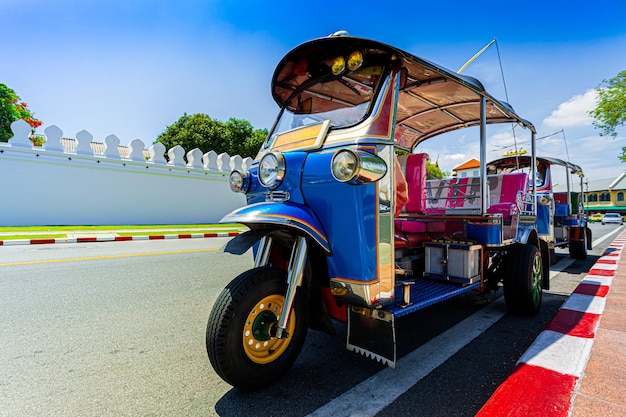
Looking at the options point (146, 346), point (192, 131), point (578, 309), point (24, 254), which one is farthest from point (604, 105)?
point (192, 131)

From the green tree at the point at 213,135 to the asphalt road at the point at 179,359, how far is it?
89.3 ft

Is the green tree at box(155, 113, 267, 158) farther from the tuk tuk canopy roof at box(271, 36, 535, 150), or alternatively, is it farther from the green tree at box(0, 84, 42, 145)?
the tuk tuk canopy roof at box(271, 36, 535, 150)

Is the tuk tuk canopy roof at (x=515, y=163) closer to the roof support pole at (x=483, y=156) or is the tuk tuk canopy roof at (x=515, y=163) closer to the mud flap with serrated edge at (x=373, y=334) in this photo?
the roof support pole at (x=483, y=156)

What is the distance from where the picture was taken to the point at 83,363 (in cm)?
256

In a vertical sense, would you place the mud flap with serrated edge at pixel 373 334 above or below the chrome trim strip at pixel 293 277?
below

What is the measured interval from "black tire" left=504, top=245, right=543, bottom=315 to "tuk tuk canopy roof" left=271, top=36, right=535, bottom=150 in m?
1.65

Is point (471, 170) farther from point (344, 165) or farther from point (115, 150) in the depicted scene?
point (115, 150)

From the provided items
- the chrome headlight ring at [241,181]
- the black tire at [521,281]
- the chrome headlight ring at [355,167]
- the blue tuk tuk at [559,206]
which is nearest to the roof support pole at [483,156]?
the black tire at [521,281]

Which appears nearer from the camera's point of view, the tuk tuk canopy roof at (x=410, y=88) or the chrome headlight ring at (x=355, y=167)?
the chrome headlight ring at (x=355, y=167)

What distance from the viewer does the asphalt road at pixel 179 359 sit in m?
2.04

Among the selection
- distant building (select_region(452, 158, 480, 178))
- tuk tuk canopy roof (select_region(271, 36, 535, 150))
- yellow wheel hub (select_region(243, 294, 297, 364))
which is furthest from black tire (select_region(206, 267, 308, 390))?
distant building (select_region(452, 158, 480, 178))

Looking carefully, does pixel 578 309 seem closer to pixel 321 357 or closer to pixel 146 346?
pixel 321 357

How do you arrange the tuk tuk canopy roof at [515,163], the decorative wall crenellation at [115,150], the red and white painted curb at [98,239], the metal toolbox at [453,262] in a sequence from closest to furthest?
1. the metal toolbox at [453,262]
2. the tuk tuk canopy roof at [515,163]
3. the red and white painted curb at [98,239]
4. the decorative wall crenellation at [115,150]

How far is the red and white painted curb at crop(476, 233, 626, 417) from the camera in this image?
1.82 meters
